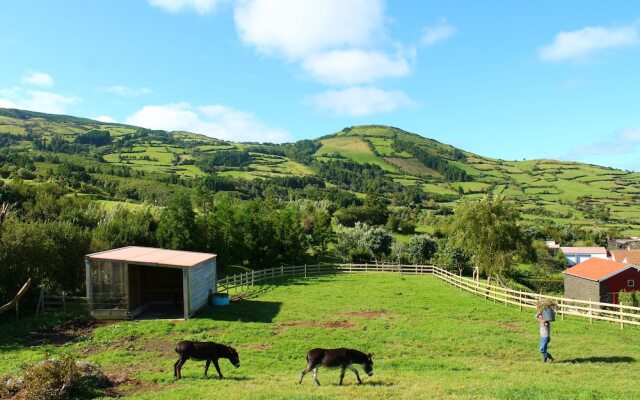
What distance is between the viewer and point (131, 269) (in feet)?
69.7

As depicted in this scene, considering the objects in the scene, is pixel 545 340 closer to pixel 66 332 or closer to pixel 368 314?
pixel 368 314

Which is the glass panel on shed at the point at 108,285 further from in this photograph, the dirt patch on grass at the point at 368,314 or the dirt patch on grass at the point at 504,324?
the dirt patch on grass at the point at 504,324

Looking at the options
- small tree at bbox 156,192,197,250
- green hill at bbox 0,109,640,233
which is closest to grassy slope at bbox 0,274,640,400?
small tree at bbox 156,192,197,250

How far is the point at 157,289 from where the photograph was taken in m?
23.1

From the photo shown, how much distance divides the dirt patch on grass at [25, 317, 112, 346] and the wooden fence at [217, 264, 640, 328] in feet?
27.8

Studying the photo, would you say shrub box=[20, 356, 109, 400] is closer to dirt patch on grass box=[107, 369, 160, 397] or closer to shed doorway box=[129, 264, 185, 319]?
A: dirt patch on grass box=[107, 369, 160, 397]

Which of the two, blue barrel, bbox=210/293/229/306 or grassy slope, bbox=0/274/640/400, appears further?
blue barrel, bbox=210/293/229/306

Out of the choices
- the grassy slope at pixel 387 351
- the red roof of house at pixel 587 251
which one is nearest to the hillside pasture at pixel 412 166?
the red roof of house at pixel 587 251

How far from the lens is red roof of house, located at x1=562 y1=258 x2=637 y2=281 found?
33375mm

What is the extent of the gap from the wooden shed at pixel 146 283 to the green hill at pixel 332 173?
5571cm

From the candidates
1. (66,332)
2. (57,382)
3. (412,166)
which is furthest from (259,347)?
(412,166)

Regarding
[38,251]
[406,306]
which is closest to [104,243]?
[38,251]

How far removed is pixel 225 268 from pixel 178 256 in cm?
2011

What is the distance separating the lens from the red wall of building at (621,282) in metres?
33.2
